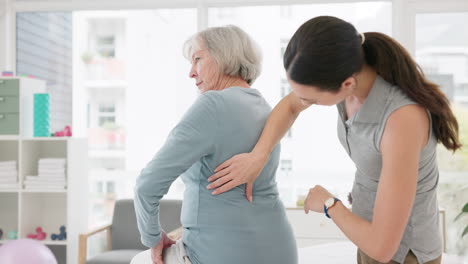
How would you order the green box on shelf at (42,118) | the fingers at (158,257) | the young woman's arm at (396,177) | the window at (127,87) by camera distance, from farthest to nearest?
the window at (127,87), the green box on shelf at (42,118), the fingers at (158,257), the young woman's arm at (396,177)

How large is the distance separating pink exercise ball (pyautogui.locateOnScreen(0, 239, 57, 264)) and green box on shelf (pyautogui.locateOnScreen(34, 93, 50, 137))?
897 mm

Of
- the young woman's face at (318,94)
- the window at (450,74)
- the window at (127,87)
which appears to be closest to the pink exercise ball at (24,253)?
the window at (127,87)

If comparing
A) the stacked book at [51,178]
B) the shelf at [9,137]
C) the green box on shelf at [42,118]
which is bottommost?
the stacked book at [51,178]

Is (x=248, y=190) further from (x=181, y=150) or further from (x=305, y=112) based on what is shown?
(x=305, y=112)

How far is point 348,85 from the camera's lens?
3.70ft

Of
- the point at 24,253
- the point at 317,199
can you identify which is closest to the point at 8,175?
the point at 24,253

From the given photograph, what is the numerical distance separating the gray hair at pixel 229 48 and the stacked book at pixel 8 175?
2834 mm

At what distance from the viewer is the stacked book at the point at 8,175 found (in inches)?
148

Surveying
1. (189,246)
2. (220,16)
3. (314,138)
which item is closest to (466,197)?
(314,138)

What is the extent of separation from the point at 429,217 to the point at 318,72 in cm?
51

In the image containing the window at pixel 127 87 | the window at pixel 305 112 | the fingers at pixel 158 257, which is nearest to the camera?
the fingers at pixel 158 257

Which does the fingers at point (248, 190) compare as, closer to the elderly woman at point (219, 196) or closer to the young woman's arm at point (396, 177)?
the elderly woman at point (219, 196)

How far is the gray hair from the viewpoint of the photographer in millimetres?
1462

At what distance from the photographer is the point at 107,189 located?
14.5 ft
